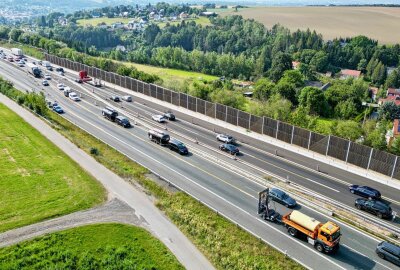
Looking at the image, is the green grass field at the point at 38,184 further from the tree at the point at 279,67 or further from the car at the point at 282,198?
the tree at the point at 279,67

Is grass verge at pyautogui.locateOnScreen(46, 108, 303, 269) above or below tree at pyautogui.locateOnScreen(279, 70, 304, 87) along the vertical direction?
above

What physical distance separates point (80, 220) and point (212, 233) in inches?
552

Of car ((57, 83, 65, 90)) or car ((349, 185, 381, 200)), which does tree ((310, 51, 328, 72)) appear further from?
car ((349, 185, 381, 200))

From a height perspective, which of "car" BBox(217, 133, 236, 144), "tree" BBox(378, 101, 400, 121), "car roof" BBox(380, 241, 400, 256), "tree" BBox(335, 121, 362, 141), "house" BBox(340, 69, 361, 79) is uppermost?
"car roof" BBox(380, 241, 400, 256)

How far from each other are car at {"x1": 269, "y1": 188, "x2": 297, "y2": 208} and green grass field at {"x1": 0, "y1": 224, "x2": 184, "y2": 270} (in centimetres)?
1537

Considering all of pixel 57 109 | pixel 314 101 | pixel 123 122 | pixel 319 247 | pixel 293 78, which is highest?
pixel 319 247

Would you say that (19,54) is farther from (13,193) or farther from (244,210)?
(244,210)

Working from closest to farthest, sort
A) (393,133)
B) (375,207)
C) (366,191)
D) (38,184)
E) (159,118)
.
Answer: (375,207) → (366,191) → (38,184) → (393,133) → (159,118)

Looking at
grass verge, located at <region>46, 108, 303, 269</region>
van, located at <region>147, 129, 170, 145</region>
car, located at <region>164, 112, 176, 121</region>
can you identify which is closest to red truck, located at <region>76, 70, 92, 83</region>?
car, located at <region>164, 112, 176, 121</region>

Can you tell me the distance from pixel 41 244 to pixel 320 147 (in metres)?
43.1

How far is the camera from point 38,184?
1757 inches

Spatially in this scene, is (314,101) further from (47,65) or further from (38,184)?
(47,65)

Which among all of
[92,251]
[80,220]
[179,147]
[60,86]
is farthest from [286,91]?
[92,251]

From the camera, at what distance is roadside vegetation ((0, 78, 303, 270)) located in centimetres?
3238
